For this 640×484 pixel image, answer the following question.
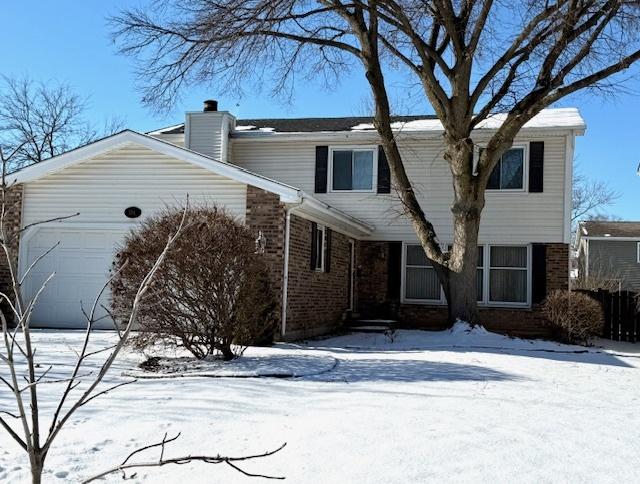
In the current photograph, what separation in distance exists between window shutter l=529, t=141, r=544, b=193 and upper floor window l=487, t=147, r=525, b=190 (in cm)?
33

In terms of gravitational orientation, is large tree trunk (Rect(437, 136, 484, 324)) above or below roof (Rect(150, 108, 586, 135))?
below

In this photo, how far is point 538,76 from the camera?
14.2 metres

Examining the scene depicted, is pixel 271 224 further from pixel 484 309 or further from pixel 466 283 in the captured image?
pixel 484 309

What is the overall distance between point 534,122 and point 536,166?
1.21 m

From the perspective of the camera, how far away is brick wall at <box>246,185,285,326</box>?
12.0m

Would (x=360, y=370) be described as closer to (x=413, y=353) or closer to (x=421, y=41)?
(x=413, y=353)

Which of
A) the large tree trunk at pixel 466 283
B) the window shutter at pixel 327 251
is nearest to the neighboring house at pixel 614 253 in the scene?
the large tree trunk at pixel 466 283

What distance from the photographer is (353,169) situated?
1752 cm

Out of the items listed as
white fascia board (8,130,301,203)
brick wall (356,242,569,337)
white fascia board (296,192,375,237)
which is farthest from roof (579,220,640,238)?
white fascia board (8,130,301,203)

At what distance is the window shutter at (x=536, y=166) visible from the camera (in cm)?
1636

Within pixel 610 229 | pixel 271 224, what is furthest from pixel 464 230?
pixel 610 229

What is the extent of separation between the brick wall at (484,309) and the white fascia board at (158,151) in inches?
237

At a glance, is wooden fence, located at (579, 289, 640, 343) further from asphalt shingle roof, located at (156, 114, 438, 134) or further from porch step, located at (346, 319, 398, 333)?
asphalt shingle roof, located at (156, 114, 438, 134)

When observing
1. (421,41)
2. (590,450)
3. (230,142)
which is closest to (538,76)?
(421,41)
